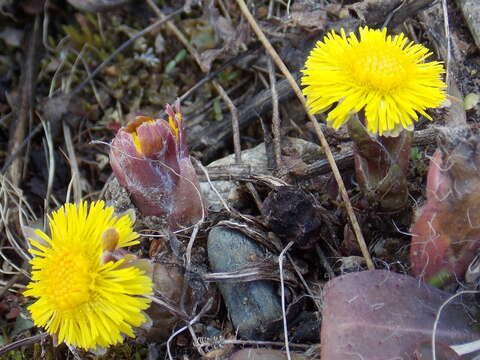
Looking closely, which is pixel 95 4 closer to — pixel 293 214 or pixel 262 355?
pixel 293 214

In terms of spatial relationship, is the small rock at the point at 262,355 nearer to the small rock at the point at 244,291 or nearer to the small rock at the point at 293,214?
the small rock at the point at 244,291

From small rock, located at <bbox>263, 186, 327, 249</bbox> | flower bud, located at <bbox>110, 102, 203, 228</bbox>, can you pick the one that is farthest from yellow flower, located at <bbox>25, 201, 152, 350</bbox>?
small rock, located at <bbox>263, 186, 327, 249</bbox>

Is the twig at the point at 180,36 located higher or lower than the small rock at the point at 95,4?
lower

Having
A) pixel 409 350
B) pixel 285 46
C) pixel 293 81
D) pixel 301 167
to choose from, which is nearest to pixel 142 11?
pixel 285 46

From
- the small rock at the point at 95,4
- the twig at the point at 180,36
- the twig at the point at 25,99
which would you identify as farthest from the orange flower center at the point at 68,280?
Answer: the small rock at the point at 95,4

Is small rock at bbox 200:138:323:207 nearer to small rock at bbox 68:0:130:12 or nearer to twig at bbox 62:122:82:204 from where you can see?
twig at bbox 62:122:82:204

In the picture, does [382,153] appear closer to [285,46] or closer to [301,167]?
[301,167]

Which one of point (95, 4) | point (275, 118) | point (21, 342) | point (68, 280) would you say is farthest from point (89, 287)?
point (95, 4)
